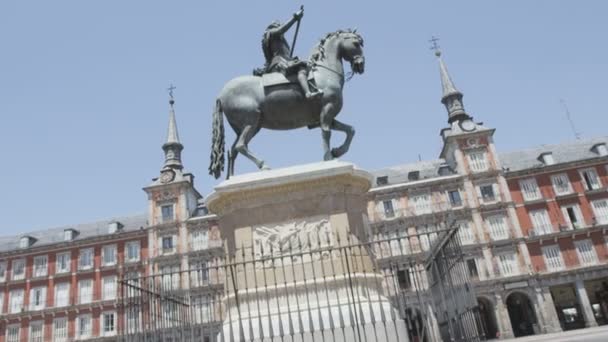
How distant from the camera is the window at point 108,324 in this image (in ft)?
139

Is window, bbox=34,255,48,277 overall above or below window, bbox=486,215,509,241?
above

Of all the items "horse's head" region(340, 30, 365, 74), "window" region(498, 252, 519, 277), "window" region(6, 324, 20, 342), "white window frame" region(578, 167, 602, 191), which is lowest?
"horse's head" region(340, 30, 365, 74)

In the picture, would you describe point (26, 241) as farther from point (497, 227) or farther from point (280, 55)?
point (280, 55)

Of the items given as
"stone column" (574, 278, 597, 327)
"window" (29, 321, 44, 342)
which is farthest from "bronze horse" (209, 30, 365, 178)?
"window" (29, 321, 44, 342)

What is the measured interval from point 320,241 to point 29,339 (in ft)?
152

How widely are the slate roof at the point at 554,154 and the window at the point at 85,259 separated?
39.7 metres

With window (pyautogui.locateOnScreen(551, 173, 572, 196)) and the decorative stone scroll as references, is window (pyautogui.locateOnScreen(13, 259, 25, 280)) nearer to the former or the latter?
the decorative stone scroll

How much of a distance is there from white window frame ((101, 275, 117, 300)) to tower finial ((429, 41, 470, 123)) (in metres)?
35.6

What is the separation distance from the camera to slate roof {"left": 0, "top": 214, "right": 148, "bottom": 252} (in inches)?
1905

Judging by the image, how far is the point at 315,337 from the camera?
5.79 meters

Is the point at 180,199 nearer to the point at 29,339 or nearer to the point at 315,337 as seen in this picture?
the point at 29,339

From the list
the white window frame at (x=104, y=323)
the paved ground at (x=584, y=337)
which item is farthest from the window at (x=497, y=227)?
the white window frame at (x=104, y=323)

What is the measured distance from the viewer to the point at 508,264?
40281 millimetres

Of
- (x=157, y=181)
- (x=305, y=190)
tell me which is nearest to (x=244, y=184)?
(x=305, y=190)
